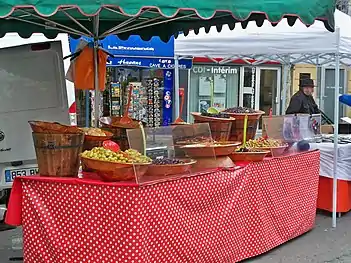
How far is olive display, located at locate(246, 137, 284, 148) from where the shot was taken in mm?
6274

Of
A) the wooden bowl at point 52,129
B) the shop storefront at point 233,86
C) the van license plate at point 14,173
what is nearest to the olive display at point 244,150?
the wooden bowl at point 52,129

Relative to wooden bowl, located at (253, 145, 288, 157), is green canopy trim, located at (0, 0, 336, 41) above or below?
above

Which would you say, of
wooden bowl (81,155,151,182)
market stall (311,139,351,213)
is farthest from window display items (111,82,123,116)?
wooden bowl (81,155,151,182)

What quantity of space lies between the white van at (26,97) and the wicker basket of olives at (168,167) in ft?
7.05

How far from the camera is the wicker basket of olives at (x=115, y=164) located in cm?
445

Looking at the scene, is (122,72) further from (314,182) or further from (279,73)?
(314,182)

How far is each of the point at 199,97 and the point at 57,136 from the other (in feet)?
41.5

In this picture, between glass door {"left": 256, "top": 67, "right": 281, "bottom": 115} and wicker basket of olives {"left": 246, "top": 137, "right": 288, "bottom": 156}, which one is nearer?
wicker basket of olives {"left": 246, "top": 137, "right": 288, "bottom": 156}

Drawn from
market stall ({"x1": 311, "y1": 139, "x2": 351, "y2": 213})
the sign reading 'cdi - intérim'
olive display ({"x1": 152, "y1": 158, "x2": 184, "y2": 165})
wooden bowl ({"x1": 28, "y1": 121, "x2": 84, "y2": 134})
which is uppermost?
the sign reading 'cdi - intérim'

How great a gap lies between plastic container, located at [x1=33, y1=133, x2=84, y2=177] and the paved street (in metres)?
1.60

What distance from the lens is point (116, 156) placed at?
4.53 meters

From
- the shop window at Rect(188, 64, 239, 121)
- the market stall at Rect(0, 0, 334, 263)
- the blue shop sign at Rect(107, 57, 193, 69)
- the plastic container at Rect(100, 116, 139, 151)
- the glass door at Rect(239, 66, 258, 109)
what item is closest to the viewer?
the market stall at Rect(0, 0, 334, 263)

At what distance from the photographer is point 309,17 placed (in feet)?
16.5

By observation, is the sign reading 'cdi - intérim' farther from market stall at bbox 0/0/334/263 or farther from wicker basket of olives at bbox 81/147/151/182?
wicker basket of olives at bbox 81/147/151/182
